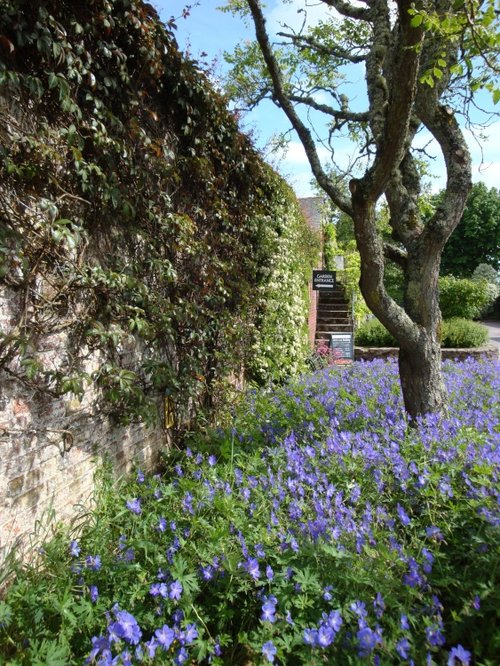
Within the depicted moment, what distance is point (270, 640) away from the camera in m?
1.74

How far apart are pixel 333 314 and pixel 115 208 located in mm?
12332

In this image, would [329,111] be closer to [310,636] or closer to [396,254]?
[396,254]

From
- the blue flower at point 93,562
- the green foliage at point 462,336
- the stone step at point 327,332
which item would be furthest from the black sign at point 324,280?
the blue flower at point 93,562

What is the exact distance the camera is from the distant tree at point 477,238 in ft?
114

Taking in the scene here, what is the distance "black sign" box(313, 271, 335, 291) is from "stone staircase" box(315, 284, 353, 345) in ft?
12.4

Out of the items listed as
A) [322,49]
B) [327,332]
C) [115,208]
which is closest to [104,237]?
[115,208]

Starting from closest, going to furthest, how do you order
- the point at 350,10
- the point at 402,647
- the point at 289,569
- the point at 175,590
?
the point at 402,647 → the point at 175,590 → the point at 289,569 → the point at 350,10

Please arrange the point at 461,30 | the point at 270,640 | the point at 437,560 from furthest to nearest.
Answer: the point at 461,30, the point at 437,560, the point at 270,640

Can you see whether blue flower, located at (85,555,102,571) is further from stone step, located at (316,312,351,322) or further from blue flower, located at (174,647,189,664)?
stone step, located at (316,312,351,322)

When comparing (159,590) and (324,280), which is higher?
(324,280)

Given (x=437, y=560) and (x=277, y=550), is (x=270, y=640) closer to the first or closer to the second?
(x=277, y=550)

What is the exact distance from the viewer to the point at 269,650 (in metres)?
1.69

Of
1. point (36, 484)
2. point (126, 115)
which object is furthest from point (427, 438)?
point (126, 115)

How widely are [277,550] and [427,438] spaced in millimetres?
1364
